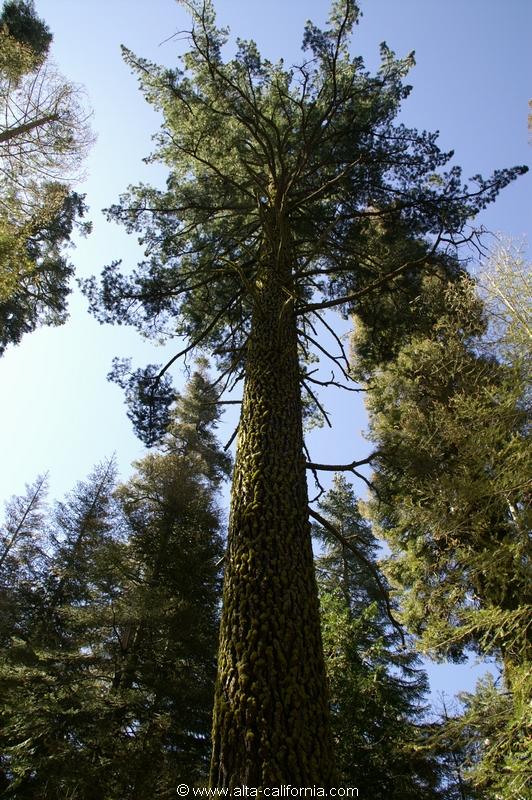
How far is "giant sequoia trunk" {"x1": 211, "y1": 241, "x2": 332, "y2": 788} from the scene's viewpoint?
8.36 ft

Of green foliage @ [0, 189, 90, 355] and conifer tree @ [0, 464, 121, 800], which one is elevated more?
green foliage @ [0, 189, 90, 355]

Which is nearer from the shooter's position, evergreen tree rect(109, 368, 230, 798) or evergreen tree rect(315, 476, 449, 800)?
evergreen tree rect(109, 368, 230, 798)

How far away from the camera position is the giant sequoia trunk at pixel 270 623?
8.36 feet

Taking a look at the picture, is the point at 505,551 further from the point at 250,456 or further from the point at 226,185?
the point at 226,185

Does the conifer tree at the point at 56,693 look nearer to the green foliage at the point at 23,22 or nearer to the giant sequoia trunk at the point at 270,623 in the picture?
the giant sequoia trunk at the point at 270,623

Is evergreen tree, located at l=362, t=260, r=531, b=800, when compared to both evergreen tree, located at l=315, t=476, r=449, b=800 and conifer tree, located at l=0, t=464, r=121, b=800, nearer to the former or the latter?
evergreen tree, located at l=315, t=476, r=449, b=800

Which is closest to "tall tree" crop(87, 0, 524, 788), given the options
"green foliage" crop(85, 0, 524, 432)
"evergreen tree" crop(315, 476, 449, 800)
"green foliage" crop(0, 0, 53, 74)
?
"green foliage" crop(85, 0, 524, 432)

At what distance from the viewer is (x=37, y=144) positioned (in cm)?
920

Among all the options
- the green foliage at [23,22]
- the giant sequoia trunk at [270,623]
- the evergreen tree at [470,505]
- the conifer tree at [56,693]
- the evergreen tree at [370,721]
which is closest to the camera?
the giant sequoia trunk at [270,623]

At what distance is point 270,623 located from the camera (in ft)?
9.95

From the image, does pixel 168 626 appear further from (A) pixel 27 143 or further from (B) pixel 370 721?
(A) pixel 27 143

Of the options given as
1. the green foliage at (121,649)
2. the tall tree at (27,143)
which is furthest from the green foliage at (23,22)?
the green foliage at (121,649)

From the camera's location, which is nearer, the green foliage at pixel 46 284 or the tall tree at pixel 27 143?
the tall tree at pixel 27 143

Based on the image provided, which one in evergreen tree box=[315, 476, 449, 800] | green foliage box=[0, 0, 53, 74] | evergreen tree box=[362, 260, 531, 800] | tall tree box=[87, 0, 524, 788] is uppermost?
green foliage box=[0, 0, 53, 74]
